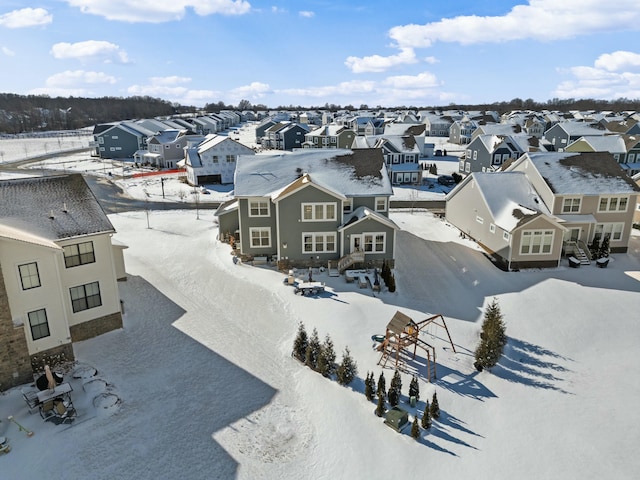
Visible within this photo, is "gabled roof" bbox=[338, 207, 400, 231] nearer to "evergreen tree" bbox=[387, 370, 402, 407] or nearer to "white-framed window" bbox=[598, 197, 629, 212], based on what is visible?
"evergreen tree" bbox=[387, 370, 402, 407]

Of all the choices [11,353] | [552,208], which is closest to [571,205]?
[552,208]

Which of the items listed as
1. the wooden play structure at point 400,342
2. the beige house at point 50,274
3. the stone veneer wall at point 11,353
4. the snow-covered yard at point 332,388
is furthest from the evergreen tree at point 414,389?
the stone veneer wall at point 11,353

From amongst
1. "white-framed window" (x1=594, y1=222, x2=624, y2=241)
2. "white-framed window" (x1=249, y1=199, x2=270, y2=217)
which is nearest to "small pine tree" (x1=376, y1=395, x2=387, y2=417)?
"white-framed window" (x1=249, y1=199, x2=270, y2=217)

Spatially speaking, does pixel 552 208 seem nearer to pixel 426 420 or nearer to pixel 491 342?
pixel 491 342

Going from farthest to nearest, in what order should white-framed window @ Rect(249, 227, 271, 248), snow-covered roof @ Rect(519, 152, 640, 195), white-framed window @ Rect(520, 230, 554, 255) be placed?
snow-covered roof @ Rect(519, 152, 640, 195) < white-framed window @ Rect(249, 227, 271, 248) < white-framed window @ Rect(520, 230, 554, 255)

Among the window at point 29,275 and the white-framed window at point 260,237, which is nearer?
the window at point 29,275

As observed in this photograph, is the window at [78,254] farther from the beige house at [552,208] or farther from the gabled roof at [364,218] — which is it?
the beige house at [552,208]
